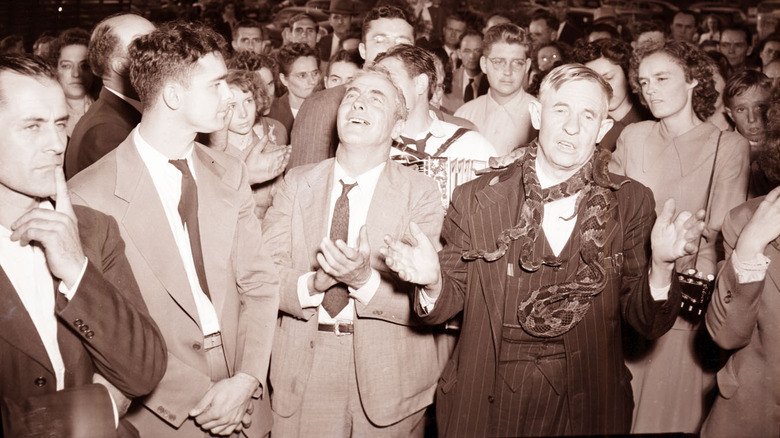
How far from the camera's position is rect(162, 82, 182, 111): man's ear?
95.8 inches

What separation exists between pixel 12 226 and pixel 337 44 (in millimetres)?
6190

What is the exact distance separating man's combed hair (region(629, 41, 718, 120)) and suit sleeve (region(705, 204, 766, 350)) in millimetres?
1703

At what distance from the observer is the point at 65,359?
198cm

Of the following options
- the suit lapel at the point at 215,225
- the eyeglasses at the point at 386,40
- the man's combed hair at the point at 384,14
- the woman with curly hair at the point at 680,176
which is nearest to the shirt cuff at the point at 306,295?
the suit lapel at the point at 215,225

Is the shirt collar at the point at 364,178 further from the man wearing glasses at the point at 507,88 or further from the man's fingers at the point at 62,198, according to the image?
the man wearing glasses at the point at 507,88

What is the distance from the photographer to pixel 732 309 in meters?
2.37

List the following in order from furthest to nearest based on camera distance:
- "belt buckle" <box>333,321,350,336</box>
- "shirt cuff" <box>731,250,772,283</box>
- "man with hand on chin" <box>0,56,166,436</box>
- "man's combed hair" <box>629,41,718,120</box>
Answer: "man's combed hair" <box>629,41,718,120</box>, "belt buckle" <box>333,321,350,336</box>, "shirt cuff" <box>731,250,772,283</box>, "man with hand on chin" <box>0,56,166,436</box>

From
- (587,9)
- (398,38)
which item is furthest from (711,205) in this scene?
(587,9)

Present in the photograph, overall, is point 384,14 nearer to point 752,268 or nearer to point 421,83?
point 421,83

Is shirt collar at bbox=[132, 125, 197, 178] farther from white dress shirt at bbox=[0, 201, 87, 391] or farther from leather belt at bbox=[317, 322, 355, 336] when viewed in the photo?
leather belt at bbox=[317, 322, 355, 336]

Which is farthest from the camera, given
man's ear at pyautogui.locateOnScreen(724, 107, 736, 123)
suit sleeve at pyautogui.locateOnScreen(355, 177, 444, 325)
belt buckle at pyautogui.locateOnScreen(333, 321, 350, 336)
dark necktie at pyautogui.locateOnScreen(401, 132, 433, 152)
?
man's ear at pyautogui.locateOnScreen(724, 107, 736, 123)

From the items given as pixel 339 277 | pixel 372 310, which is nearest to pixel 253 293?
pixel 339 277

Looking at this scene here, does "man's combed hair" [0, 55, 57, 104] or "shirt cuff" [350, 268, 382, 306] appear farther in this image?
"shirt cuff" [350, 268, 382, 306]

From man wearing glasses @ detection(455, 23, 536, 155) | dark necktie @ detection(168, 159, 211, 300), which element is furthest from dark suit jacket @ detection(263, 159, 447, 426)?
man wearing glasses @ detection(455, 23, 536, 155)
